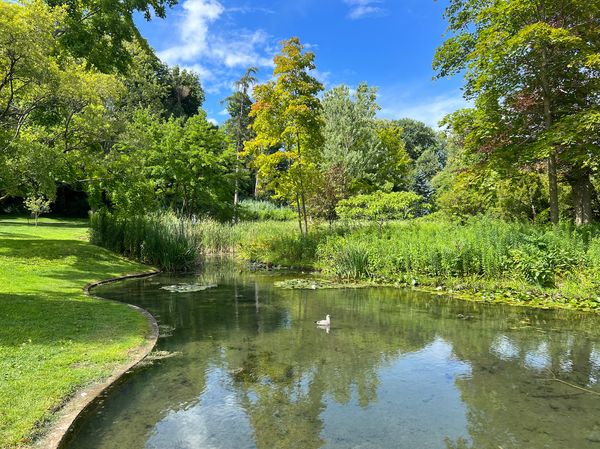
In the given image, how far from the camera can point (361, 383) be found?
5789 millimetres

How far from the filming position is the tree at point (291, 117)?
17.8m

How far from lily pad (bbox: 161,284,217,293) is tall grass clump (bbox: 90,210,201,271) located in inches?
142

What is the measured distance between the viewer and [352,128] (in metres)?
32.8

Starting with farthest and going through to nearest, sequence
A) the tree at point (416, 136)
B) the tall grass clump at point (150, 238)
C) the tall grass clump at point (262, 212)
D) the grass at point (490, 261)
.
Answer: the tree at point (416, 136), the tall grass clump at point (262, 212), the tall grass clump at point (150, 238), the grass at point (490, 261)

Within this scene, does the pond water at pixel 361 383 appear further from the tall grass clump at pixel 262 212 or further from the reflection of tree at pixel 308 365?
the tall grass clump at pixel 262 212

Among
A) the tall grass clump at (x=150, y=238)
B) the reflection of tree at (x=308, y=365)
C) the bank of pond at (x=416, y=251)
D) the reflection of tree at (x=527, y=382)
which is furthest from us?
the tall grass clump at (x=150, y=238)

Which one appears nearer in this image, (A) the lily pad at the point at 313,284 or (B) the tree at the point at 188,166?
(A) the lily pad at the point at 313,284

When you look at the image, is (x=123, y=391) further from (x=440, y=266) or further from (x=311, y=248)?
(x=311, y=248)

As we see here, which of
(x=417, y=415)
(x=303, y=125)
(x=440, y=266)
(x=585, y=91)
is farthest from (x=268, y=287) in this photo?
(x=585, y=91)

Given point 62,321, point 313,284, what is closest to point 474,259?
point 313,284

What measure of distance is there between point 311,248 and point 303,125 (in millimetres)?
5183

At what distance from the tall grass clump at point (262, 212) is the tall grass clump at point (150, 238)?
13339 mm

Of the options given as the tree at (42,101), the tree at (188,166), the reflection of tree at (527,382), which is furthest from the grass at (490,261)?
the tree at (188,166)

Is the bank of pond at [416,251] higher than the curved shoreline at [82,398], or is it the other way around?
the bank of pond at [416,251]
